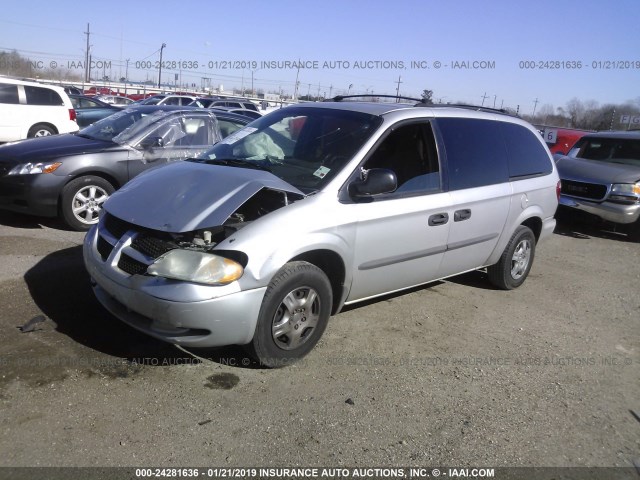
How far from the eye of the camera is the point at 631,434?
320 cm

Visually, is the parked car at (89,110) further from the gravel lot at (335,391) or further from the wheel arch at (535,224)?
the wheel arch at (535,224)

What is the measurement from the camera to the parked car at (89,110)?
16.8m

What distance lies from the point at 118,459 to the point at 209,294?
0.98 meters

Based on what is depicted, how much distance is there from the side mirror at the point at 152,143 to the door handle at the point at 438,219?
401 centimetres

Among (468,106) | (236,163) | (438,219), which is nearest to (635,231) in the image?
(468,106)

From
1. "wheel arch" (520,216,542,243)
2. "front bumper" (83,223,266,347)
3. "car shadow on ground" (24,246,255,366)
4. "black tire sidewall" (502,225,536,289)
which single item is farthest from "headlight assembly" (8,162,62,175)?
"wheel arch" (520,216,542,243)

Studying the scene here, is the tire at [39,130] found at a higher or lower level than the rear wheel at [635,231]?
higher

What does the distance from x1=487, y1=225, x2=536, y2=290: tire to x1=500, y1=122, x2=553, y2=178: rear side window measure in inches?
24.5

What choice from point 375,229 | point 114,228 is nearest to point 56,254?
point 114,228

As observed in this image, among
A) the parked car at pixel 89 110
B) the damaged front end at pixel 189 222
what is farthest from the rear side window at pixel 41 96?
the damaged front end at pixel 189 222

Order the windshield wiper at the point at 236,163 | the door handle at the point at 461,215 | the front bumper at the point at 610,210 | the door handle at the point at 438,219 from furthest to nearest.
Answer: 1. the front bumper at the point at 610,210
2. the door handle at the point at 461,215
3. the door handle at the point at 438,219
4. the windshield wiper at the point at 236,163

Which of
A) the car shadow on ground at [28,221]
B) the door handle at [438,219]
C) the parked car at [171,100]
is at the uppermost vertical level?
the parked car at [171,100]

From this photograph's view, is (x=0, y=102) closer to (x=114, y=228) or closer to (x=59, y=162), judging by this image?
(x=59, y=162)

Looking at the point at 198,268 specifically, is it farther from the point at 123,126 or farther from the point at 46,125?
the point at 46,125
